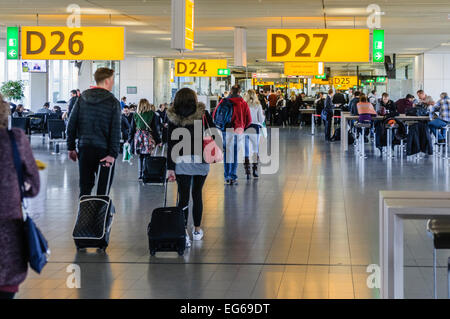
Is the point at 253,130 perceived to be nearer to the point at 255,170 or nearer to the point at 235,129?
the point at 255,170

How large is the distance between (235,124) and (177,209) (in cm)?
511

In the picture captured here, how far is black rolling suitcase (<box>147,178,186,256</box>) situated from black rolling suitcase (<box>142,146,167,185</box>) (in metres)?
5.32

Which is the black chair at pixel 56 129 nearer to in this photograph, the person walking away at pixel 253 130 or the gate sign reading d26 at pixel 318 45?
the gate sign reading d26 at pixel 318 45

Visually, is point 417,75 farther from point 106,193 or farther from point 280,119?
point 106,193

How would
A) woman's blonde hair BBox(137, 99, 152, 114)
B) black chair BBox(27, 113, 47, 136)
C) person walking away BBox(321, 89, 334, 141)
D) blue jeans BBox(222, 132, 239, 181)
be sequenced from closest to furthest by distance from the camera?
blue jeans BBox(222, 132, 239, 181), woman's blonde hair BBox(137, 99, 152, 114), black chair BBox(27, 113, 47, 136), person walking away BBox(321, 89, 334, 141)

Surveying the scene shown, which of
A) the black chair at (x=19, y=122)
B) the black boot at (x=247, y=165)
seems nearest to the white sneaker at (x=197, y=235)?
the black boot at (x=247, y=165)

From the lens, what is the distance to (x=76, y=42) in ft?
52.5

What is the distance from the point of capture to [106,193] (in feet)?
23.7

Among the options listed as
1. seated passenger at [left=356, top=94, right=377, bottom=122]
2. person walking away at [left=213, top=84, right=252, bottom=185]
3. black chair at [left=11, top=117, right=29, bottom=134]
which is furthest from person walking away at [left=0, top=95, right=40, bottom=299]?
black chair at [left=11, top=117, right=29, bottom=134]

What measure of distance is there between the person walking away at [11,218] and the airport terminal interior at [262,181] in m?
0.02

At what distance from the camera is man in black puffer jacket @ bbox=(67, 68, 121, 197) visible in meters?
6.95

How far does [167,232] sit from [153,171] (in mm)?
5459

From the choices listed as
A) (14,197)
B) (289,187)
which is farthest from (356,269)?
(289,187)

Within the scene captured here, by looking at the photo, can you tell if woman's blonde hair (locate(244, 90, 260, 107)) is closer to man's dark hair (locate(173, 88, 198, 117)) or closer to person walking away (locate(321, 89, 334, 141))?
man's dark hair (locate(173, 88, 198, 117))
